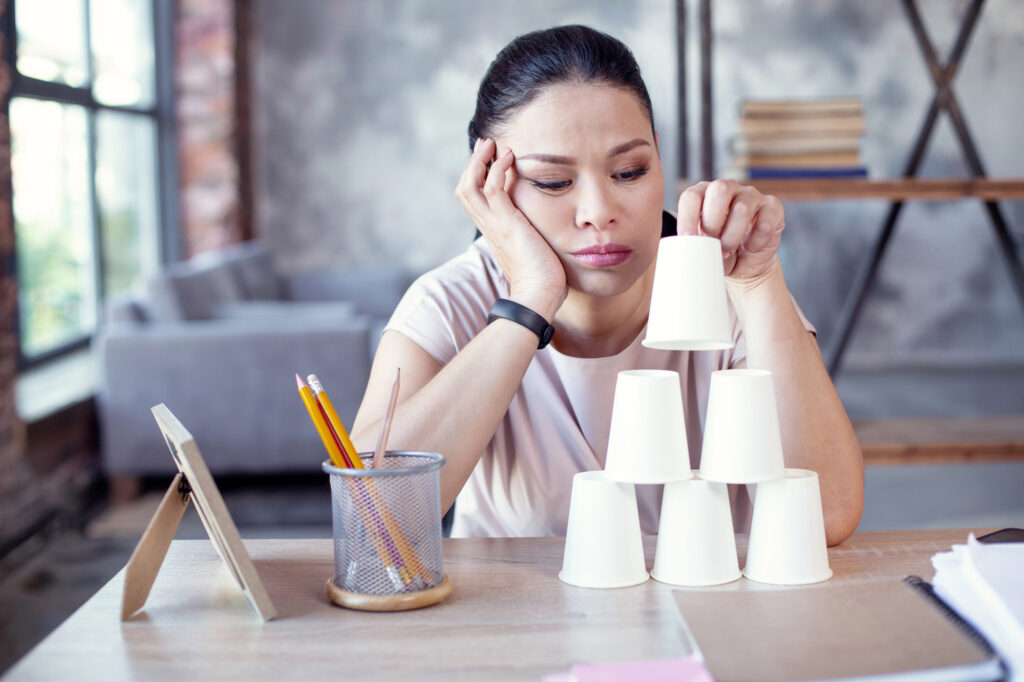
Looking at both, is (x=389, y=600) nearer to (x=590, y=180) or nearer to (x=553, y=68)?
(x=590, y=180)

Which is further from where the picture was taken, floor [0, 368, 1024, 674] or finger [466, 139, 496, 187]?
floor [0, 368, 1024, 674]

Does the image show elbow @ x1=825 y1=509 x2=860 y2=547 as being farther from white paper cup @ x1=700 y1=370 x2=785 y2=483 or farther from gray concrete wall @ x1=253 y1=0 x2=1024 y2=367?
gray concrete wall @ x1=253 y1=0 x2=1024 y2=367

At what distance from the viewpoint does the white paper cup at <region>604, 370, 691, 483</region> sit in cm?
81

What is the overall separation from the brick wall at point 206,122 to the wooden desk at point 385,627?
14.2 ft

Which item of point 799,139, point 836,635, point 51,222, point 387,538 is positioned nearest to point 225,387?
point 51,222

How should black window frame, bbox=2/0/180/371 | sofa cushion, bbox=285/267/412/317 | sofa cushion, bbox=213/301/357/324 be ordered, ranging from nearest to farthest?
1. black window frame, bbox=2/0/180/371
2. sofa cushion, bbox=213/301/357/324
3. sofa cushion, bbox=285/267/412/317

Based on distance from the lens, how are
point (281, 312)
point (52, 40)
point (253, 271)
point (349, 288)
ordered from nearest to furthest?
point (52, 40)
point (281, 312)
point (253, 271)
point (349, 288)

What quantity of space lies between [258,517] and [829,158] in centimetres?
200

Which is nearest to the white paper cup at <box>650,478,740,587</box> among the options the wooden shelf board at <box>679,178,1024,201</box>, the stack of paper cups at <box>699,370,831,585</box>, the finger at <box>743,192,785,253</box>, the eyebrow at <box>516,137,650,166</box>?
the stack of paper cups at <box>699,370,831,585</box>

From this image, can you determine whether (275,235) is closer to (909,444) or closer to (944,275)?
(944,275)

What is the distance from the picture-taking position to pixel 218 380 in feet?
10.8

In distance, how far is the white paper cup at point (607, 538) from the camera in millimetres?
814

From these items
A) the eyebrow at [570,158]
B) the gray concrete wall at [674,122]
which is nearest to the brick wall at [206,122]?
the gray concrete wall at [674,122]

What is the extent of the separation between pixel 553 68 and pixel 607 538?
0.59 m
